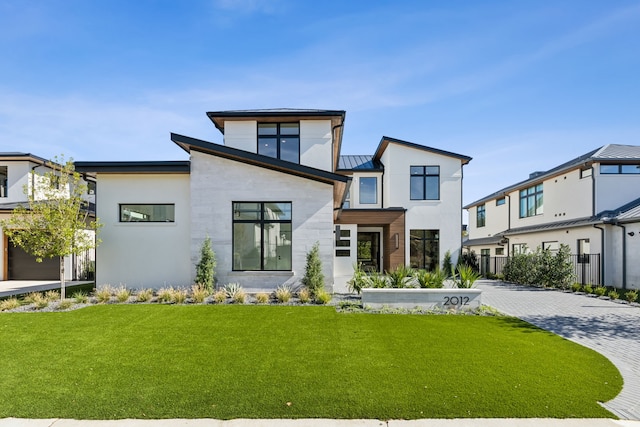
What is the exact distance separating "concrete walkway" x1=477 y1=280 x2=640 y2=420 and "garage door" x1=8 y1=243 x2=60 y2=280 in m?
20.7

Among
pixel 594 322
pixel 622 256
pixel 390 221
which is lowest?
pixel 594 322

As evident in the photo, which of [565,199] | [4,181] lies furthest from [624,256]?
[4,181]

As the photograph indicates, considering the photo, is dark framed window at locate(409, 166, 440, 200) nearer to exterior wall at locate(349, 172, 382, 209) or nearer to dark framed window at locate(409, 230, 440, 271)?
exterior wall at locate(349, 172, 382, 209)

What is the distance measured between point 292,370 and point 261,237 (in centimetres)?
693

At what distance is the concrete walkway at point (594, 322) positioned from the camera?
4.63 meters

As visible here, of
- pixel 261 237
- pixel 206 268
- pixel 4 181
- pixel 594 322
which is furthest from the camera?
pixel 4 181

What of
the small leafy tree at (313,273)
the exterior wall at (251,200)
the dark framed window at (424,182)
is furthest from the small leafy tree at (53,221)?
the dark framed window at (424,182)

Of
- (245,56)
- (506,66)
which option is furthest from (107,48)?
(506,66)

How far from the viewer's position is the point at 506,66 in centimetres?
1111

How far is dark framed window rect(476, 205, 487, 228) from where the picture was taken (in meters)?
31.8

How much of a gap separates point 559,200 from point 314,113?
16195mm

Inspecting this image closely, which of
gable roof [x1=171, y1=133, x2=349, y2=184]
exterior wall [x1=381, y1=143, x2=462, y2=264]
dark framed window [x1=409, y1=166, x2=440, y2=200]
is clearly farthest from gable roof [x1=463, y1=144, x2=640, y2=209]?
gable roof [x1=171, y1=133, x2=349, y2=184]

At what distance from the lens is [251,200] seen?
1156 centimetres

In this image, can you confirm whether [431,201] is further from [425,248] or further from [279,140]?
[279,140]
